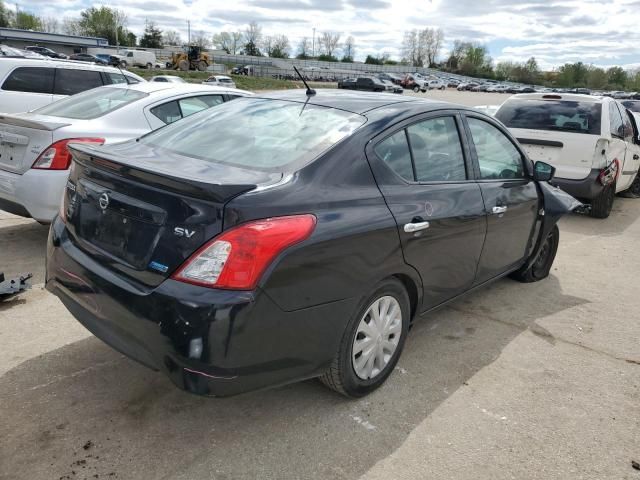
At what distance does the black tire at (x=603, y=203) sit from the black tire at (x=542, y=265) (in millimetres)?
3111

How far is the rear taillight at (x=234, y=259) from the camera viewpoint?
2152 mm

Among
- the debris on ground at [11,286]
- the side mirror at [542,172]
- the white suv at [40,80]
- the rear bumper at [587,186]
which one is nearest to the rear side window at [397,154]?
the side mirror at [542,172]

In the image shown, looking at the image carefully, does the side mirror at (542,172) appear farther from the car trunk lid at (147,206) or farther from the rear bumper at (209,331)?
the car trunk lid at (147,206)

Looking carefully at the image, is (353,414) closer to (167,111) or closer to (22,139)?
(22,139)

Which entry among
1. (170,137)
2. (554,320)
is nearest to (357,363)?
(170,137)

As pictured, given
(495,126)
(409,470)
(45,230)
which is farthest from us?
(45,230)

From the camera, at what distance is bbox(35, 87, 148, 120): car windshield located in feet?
17.7

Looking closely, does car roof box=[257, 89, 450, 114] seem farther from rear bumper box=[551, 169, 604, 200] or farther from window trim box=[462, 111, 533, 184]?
rear bumper box=[551, 169, 604, 200]

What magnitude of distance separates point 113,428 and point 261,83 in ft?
175

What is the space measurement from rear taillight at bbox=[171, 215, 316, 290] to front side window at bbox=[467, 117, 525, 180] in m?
2.07

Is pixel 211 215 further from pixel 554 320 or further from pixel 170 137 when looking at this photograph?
pixel 554 320

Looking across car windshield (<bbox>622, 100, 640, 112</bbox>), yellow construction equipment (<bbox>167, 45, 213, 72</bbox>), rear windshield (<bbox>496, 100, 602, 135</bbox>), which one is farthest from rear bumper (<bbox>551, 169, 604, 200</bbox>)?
yellow construction equipment (<bbox>167, 45, 213, 72</bbox>)

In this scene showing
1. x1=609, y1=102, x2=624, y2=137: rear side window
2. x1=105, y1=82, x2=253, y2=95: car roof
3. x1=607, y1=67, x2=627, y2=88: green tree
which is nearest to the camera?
x1=105, y1=82, x2=253, y2=95: car roof

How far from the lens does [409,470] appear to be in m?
2.44
